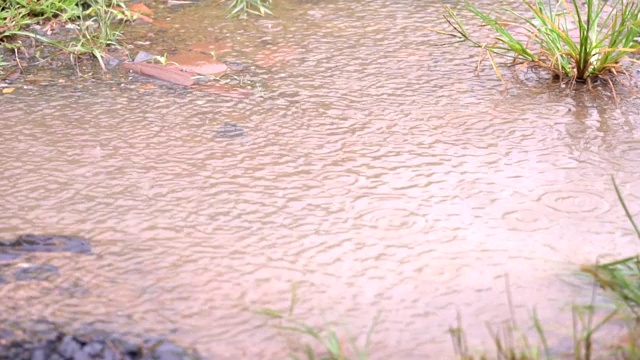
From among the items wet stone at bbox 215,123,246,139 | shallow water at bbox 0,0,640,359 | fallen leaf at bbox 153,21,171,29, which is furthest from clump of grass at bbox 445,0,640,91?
fallen leaf at bbox 153,21,171,29

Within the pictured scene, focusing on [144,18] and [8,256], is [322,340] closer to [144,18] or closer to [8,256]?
[8,256]

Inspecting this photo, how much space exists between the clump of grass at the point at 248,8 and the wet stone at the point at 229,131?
90cm

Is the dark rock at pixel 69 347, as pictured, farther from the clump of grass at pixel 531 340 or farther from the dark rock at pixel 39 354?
the clump of grass at pixel 531 340

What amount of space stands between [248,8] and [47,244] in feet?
5.25

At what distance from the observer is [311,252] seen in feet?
5.46

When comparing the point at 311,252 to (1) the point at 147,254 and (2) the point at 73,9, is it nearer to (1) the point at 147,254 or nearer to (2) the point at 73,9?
(1) the point at 147,254

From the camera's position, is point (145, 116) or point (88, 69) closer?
point (145, 116)

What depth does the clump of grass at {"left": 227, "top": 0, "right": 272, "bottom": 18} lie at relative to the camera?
119 inches

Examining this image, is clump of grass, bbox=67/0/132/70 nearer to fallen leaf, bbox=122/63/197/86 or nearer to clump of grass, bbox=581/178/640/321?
fallen leaf, bbox=122/63/197/86

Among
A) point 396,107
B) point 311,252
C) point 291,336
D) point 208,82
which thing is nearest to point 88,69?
point 208,82

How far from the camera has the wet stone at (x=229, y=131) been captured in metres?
2.16

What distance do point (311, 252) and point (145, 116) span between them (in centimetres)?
84

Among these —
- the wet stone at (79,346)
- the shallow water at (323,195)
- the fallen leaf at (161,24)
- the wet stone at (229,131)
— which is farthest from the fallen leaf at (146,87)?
the wet stone at (79,346)

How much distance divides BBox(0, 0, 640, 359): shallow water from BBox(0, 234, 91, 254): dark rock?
1.3 inches
